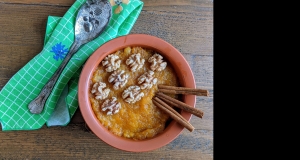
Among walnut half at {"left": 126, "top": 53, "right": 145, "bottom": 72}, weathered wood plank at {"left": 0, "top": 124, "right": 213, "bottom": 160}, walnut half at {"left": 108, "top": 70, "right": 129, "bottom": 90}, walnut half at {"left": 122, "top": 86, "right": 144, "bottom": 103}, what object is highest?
walnut half at {"left": 126, "top": 53, "right": 145, "bottom": 72}

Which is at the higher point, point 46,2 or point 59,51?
point 46,2

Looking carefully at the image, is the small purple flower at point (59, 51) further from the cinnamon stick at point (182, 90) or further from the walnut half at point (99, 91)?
the cinnamon stick at point (182, 90)

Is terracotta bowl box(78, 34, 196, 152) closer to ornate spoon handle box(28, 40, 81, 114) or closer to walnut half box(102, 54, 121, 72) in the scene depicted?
walnut half box(102, 54, 121, 72)

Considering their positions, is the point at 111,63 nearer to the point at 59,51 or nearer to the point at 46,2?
the point at 59,51

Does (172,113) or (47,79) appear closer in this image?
(172,113)

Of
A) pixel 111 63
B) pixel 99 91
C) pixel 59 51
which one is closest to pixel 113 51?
pixel 111 63

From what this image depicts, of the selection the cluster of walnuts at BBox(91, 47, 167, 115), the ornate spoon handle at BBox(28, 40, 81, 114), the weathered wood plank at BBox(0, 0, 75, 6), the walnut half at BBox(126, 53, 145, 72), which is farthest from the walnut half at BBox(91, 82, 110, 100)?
the weathered wood plank at BBox(0, 0, 75, 6)
